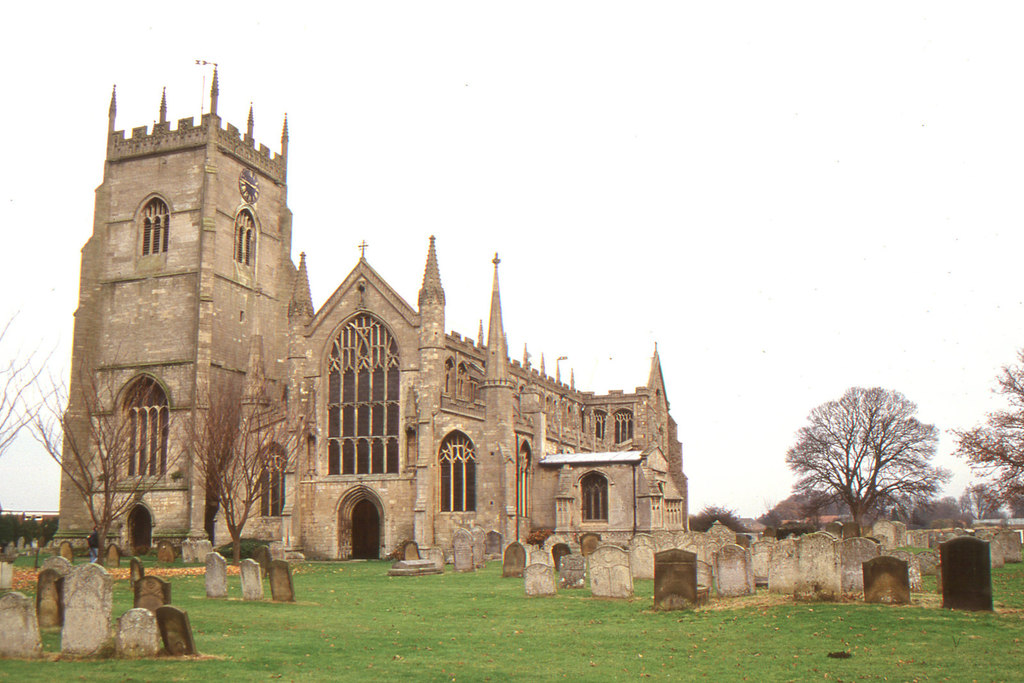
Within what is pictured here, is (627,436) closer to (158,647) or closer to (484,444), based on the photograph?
(484,444)

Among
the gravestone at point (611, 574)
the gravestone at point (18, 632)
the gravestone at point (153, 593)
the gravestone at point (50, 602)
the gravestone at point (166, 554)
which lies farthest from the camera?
the gravestone at point (166, 554)

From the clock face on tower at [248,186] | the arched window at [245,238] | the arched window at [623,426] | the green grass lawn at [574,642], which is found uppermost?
the clock face on tower at [248,186]

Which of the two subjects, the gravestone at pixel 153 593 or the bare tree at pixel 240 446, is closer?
the gravestone at pixel 153 593

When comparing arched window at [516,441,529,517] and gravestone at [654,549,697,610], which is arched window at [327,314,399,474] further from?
gravestone at [654,549,697,610]

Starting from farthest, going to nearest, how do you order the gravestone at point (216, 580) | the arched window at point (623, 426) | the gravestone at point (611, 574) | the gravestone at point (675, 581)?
1. the arched window at point (623, 426)
2. the gravestone at point (216, 580)
3. the gravestone at point (611, 574)
4. the gravestone at point (675, 581)

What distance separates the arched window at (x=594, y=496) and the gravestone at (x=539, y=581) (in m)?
20.8

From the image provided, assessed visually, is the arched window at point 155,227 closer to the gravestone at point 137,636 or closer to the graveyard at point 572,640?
the graveyard at point 572,640

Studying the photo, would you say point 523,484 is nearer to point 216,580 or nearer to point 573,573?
point 573,573

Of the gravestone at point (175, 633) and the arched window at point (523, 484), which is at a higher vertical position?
the arched window at point (523, 484)

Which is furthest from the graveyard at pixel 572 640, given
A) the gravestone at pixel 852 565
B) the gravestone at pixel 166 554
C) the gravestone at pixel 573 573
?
the gravestone at pixel 166 554

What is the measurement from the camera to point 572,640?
44.2 ft

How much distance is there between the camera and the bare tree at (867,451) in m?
60.9

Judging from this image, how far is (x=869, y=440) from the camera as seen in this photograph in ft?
204

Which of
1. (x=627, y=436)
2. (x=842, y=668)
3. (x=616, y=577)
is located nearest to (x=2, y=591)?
(x=616, y=577)
